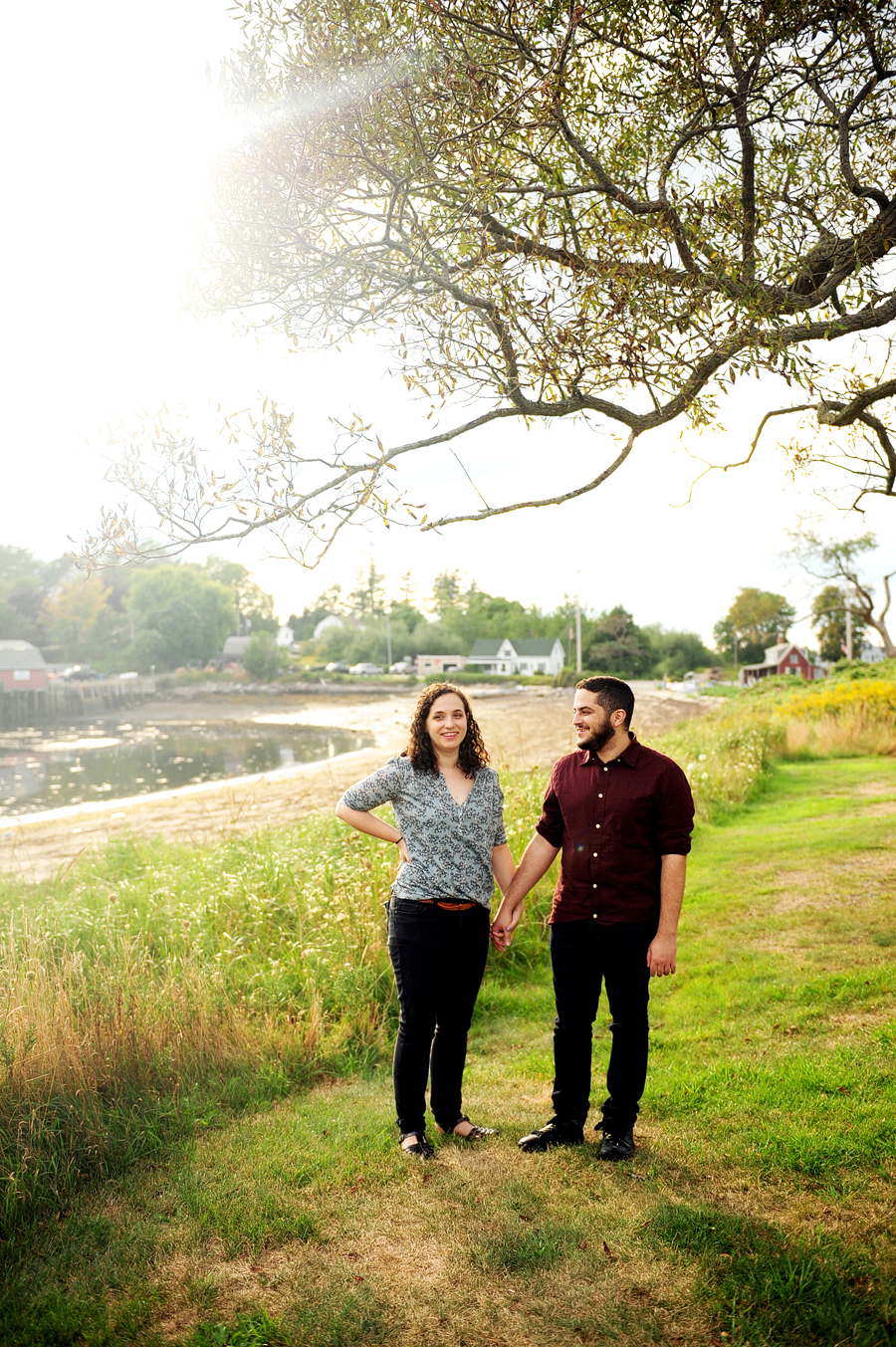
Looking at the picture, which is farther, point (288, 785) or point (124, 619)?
point (124, 619)

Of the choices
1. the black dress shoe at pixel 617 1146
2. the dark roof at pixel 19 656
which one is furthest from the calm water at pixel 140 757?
the black dress shoe at pixel 617 1146

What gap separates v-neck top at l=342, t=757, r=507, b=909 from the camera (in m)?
3.59

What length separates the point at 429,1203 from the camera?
3199 mm

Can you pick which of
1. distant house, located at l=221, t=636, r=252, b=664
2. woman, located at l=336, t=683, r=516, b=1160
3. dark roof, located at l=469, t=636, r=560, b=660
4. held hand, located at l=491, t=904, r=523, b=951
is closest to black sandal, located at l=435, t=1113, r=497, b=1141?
woman, located at l=336, t=683, r=516, b=1160

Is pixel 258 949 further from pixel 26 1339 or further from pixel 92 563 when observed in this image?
pixel 26 1339

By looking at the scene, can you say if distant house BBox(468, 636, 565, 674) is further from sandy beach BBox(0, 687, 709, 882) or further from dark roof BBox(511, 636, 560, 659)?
sandy beach BBox(0, 687, 709, 882)

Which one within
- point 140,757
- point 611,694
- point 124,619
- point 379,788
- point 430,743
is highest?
point 124,619

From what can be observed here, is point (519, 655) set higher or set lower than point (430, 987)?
higher

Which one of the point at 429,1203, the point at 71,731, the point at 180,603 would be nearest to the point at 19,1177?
the point at 429,1203

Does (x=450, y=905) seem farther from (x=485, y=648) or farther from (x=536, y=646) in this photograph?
(x=485, y=648)

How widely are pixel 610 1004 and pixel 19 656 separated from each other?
77.1m

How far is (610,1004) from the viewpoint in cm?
352

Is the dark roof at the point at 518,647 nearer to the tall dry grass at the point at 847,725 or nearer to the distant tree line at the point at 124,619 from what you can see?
the distant tree line at the point at 124,619

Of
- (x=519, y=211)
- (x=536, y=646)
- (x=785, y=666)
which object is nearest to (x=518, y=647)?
(x=536, y=646)
